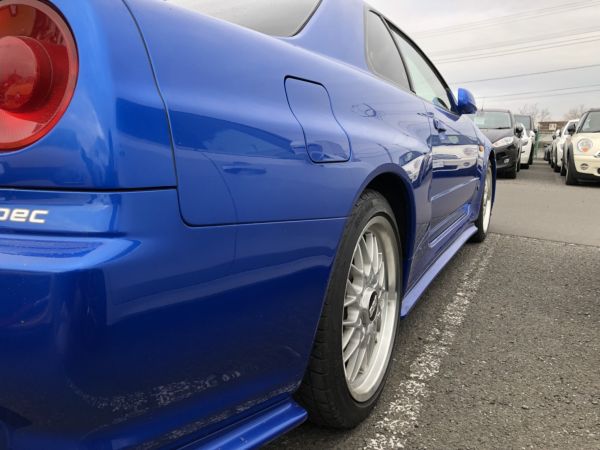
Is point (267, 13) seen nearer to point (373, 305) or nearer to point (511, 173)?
point (373, 305)

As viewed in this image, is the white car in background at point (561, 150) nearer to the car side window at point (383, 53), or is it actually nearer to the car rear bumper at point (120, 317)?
the car side window at point (383, 53)

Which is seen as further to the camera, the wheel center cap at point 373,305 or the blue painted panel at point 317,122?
the wheel center cap at point 373,305

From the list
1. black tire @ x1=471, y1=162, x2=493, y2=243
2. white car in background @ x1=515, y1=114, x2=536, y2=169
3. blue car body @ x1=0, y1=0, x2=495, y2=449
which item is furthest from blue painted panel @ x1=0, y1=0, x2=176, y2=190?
white car in background @ x1=515, y1=114, x2=536, y2=169

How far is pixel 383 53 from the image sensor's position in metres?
2.39

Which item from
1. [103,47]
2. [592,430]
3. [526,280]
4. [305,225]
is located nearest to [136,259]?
[103,47]

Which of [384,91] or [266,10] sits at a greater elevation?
[266,10]

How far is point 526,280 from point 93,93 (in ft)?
11.4

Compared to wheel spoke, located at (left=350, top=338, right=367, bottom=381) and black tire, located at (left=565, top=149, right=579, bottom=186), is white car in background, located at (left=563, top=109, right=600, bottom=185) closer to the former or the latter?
black tire, located at (left=565, top=149, right=579, bottom=186)

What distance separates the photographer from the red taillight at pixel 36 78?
98 centimetres

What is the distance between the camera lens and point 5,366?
36.1 inches

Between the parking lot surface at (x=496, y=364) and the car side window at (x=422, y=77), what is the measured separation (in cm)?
125

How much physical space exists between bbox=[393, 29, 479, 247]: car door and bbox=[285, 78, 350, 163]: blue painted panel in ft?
3.50

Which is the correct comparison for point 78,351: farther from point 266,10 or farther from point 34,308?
point 266,10

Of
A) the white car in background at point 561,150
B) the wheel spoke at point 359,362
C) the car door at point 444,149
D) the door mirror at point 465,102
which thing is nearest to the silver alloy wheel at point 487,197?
the car door at point 444,149
